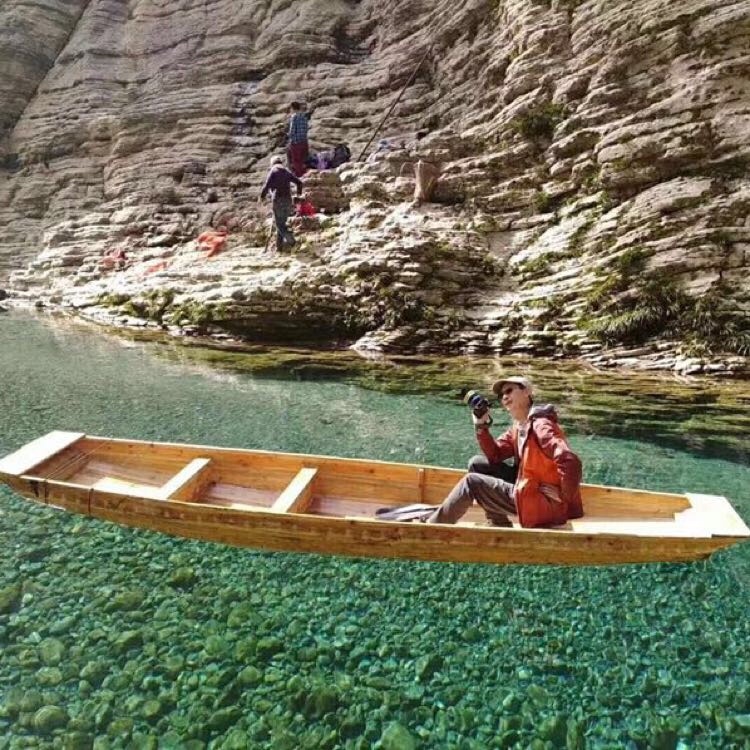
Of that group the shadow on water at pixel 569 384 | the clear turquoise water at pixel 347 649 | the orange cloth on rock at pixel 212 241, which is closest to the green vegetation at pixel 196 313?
the shadow on water at pixel 569 384

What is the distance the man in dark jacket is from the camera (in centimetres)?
2167

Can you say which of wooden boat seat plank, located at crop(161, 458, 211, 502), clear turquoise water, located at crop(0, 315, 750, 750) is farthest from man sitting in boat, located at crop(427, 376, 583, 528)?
wooden boat seat plank, located at crop(161, 458, 211, 502)

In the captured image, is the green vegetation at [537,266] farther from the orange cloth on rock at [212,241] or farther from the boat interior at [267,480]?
the orange cloth on rock at [212,241]

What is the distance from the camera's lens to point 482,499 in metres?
6.09

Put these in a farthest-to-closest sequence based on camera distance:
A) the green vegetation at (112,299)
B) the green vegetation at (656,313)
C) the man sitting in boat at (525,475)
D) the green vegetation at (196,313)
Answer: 1. the green vegetation at (112,299)
2. the green vegetation at (196,313)
3. the green vegetation at (656,313)
4. the man sitting in boat at (525,475)

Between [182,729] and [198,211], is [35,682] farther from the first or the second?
[198,211]

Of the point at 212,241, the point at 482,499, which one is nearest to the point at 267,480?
the point at 482,499

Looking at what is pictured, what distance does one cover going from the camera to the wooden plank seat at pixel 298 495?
634 centimetres

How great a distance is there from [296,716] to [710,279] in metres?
16.8

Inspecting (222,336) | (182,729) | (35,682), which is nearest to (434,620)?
(182,729)

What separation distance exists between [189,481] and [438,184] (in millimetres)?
20500

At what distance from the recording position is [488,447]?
→ 638cm

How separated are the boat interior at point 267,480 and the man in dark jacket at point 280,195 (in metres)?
15.9

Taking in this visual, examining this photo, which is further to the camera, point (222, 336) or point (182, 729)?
point (222, 336)
